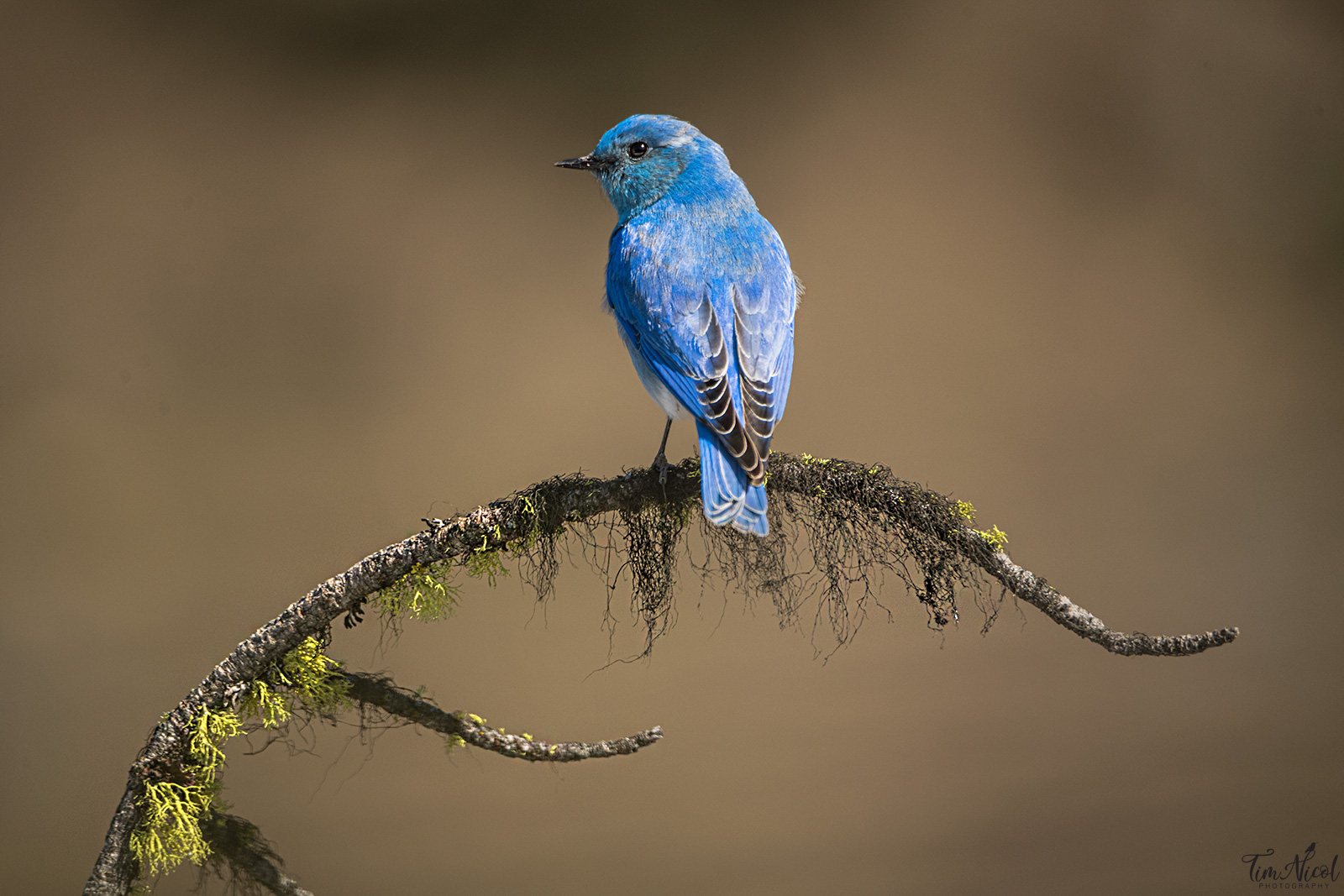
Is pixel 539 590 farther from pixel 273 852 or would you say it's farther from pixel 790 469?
pixel 273 852

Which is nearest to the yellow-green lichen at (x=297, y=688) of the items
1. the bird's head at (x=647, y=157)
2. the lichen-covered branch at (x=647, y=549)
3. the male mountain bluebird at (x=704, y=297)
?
the lichen-covered branch at (x=647, y=549)

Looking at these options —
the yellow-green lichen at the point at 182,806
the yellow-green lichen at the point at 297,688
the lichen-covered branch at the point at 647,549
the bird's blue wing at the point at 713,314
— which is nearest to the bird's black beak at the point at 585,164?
the bird's blue wing at the point at 713,314

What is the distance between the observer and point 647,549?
1368 millimetres

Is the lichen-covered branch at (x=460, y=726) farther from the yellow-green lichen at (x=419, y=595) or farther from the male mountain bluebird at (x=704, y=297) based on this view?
the male mountain bluebird at (x=704, y=297)

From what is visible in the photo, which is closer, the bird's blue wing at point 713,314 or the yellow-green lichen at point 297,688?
the yellow-green lichen at point 297,688

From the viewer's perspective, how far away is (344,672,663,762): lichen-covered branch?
1257mm

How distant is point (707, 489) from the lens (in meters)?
1.22

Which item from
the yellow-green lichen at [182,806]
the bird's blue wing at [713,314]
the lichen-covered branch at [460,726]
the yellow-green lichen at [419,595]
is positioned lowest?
the yellow-green lichen at [182,806]

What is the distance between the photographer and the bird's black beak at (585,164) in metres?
1.69

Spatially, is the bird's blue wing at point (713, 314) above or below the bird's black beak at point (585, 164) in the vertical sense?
below

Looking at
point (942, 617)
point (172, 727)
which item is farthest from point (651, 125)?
point (172, 727)

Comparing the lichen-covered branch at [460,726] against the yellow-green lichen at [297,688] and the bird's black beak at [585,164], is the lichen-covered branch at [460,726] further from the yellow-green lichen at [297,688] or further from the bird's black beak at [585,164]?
the bird's black beak at [585,164]

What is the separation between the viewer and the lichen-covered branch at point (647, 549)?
1.18 m

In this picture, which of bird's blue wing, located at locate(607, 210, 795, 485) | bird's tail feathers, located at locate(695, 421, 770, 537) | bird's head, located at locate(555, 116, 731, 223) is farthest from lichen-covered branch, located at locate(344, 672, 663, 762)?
bird's head, located at locate(555, 116, 731, 223)
